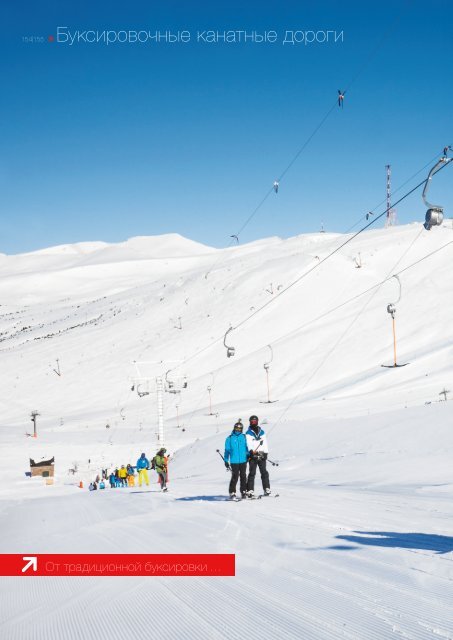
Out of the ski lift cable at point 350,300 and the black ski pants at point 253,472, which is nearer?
the black ski pants at point 253,472

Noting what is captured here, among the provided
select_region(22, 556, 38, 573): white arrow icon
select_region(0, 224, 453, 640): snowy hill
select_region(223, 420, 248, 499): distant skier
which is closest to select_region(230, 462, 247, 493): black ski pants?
select_region(223, 420, 248, 499): distant skier

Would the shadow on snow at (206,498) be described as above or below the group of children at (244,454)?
below

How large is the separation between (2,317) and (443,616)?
481ft

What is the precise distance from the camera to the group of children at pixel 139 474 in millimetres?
18714

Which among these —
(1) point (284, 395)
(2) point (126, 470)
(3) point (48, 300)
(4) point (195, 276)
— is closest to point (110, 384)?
(1) point (284, 395)

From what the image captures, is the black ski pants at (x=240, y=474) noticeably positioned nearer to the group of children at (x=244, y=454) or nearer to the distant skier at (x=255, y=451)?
the group of children at (x=244, y=454)

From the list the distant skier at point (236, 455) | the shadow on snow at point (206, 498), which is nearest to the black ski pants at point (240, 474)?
the distant skier at point (236, 455)

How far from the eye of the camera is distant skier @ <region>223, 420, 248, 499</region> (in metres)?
13.4

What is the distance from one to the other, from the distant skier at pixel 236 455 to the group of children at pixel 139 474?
4772 millimetres

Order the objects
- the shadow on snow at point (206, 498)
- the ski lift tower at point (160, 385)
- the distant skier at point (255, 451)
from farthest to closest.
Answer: the ski lift tower at point (160, 385) < the shadow on snow at point (206, 498) < the distant skier at point (255, 451)

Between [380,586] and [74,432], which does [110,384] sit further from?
[380,586]

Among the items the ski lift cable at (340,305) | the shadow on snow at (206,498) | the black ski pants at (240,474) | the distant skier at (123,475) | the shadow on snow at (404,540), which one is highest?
the ski lift cable at (340,305)

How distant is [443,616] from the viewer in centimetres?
467

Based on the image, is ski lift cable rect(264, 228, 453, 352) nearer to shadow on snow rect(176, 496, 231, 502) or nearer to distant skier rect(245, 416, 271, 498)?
shadow on snow rect(176, 496, 231, 502)
